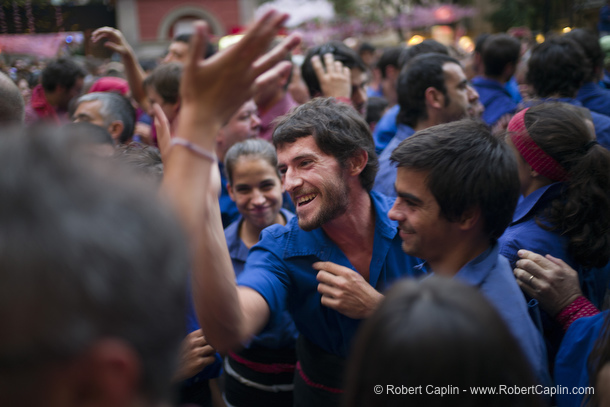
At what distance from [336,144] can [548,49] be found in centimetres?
252

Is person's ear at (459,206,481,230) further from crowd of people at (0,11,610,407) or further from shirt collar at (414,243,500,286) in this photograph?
shirt collar at (414,243,500,286)

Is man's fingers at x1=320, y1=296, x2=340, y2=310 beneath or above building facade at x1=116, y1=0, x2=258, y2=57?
above

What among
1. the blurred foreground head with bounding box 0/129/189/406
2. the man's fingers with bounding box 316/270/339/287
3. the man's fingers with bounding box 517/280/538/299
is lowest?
the man's fingers with bounding box 517/280/538/299

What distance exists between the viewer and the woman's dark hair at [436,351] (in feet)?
3.12

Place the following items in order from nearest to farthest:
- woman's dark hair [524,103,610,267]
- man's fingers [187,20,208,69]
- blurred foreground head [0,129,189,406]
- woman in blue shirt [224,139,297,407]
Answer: blurred foreground head [0,129,189,406], man's fingers [187,20,208,69], woman's dark hair [524,103,610,267], woman in blue shirt [224,139,297,407]

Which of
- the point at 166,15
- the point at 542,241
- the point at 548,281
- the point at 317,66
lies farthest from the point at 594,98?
the point at 166,15

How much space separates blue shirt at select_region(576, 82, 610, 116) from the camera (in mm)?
4168

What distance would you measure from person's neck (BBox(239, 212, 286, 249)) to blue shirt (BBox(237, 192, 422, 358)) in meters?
0.76

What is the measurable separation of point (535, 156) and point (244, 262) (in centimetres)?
165

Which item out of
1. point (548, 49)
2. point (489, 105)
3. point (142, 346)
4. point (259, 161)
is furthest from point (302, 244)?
point (489, 105)

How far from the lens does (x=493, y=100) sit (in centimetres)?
500

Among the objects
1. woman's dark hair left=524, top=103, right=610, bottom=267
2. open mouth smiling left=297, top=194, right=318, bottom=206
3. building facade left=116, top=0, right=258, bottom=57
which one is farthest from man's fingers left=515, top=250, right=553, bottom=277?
building facade left=116, top=0, right=258, bottom=57

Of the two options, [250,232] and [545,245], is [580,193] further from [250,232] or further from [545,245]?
[250,232]

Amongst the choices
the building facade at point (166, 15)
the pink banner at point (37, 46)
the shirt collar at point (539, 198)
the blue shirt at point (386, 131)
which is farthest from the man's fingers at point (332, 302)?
the building facade at point (166, 15)
